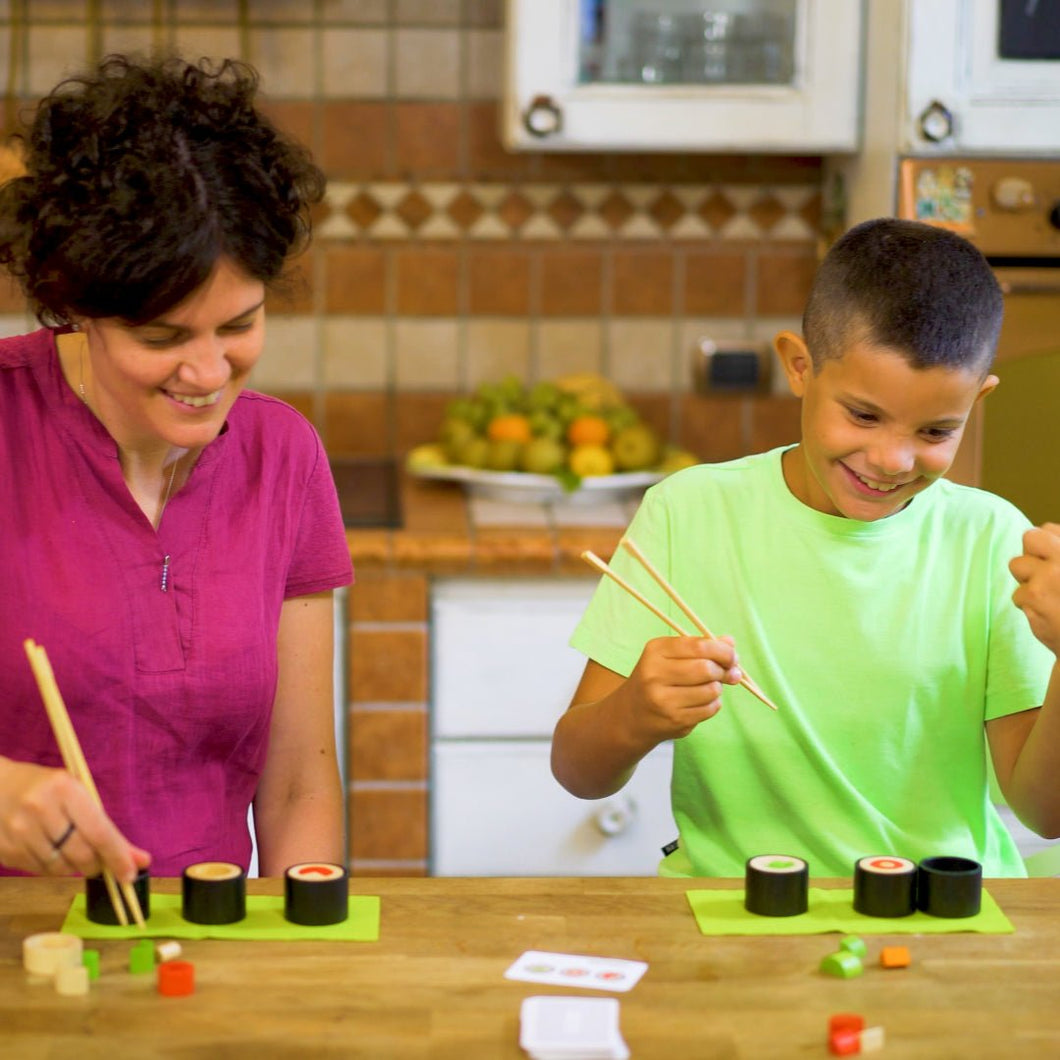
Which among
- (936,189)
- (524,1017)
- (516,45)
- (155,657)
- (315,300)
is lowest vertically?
(524,1017)

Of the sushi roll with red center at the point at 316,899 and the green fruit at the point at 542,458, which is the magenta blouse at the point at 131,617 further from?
the green fruit at the point at 542,458

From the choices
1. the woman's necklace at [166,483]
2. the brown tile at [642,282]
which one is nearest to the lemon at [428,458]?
the brown tile at [642,282]

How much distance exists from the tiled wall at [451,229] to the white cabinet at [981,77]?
0.54 m

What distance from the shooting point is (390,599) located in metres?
2.56

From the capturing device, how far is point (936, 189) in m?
2.57

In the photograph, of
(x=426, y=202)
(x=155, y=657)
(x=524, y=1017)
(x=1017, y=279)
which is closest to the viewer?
(x=524, y=1017)

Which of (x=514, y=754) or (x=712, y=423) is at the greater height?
(x=712, y=423)

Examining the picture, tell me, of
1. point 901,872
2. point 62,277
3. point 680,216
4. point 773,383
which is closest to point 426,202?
point 680,216

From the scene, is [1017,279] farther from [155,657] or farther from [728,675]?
[155,657]

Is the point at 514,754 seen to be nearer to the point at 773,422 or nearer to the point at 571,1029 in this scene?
the point at 773,422

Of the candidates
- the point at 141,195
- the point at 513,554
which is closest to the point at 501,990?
the point at 141,195

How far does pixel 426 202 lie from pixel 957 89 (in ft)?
3.30

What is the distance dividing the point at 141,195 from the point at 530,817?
1.56m

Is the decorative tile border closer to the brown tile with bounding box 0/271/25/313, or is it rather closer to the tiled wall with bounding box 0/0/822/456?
the tiled wall with bounding box 0/0/822/456
